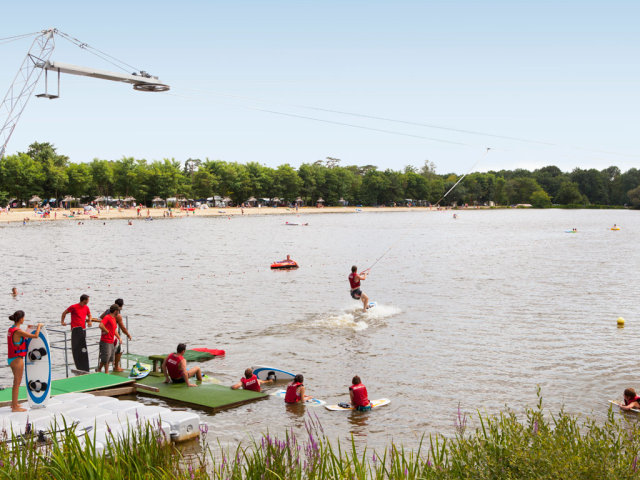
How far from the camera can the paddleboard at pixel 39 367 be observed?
13258 mm

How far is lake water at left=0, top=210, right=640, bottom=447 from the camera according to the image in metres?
18.4

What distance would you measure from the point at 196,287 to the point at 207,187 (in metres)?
145

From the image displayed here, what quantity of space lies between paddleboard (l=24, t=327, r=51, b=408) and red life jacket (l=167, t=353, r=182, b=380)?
498cm

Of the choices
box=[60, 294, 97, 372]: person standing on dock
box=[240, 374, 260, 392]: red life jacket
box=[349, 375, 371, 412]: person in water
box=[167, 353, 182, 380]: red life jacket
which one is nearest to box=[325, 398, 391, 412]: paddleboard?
box=[349, 375, 371, 412]: person in water

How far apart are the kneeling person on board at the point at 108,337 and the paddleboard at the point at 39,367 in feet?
15.0

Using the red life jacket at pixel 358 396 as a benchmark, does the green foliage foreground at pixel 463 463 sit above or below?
above

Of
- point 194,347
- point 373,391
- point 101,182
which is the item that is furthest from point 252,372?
point 101,182

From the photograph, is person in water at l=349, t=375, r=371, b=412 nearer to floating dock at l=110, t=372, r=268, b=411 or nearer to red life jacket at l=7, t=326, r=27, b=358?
floating dock at l=110, t=372, r=268, b=411

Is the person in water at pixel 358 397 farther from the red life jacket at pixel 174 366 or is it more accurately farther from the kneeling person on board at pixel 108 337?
the kneeling person on board at pixel 108 337

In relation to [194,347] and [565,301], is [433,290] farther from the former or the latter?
[194,347]

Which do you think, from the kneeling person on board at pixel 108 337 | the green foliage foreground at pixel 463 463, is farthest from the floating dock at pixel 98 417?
the kneeling person on board at pixel 108 337

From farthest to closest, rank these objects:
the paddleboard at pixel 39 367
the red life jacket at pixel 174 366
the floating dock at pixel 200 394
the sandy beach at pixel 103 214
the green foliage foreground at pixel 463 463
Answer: the sandy beach at pixel 103 214
the red life jacket at pixel 174 366
the floating dock at pixel 200 394
the paddleboard at pixel 39 367
the green foliage foreground at pixel 463 463

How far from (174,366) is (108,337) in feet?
7.66

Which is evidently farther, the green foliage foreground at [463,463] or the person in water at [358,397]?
the person in water at [358,397]
